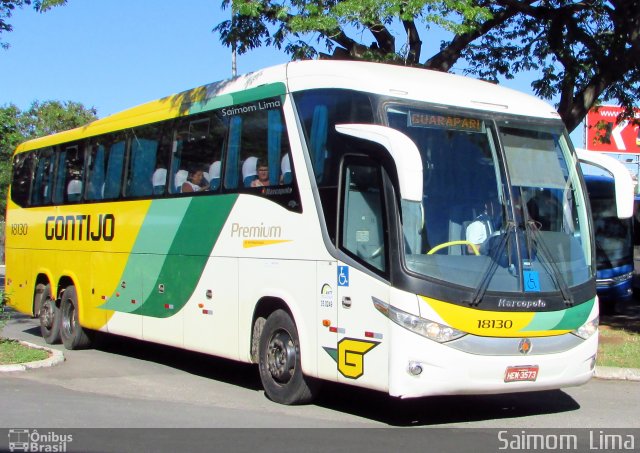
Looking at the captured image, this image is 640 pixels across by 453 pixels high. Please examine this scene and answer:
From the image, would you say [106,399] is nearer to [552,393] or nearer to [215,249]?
[215,249]

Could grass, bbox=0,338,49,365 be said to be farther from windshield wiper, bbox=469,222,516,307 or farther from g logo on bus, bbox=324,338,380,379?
windshield wiper, bbox=469,222,516,307

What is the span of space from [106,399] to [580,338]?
5.31 meters

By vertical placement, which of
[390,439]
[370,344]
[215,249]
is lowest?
[390,439]

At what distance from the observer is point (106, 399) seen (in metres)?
9.81

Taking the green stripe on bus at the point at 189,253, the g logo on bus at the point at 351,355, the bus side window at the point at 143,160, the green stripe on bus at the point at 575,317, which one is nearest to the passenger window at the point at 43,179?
the bus side window at the point at 143,160

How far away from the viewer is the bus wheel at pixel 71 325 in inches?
581

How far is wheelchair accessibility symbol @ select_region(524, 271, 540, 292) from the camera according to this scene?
823 centimetres

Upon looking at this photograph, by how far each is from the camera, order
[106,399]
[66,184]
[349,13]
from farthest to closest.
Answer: [66,184], [349,13], [106,399]

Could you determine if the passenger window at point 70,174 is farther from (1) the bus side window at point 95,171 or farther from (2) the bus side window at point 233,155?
(2) the bus side window at point 233,155

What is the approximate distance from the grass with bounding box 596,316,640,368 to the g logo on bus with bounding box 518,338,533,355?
14.2 ft

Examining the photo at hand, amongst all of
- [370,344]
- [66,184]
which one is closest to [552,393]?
[370,344]
